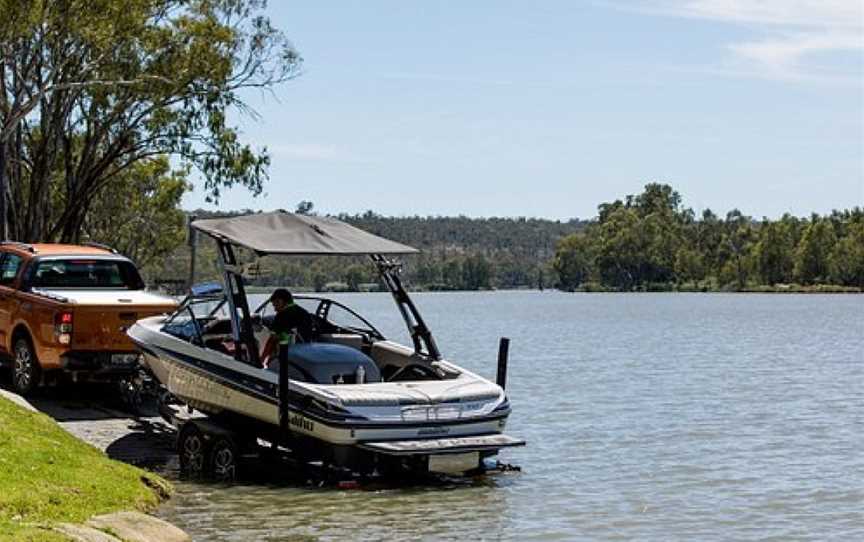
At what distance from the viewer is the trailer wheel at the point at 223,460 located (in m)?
15.5

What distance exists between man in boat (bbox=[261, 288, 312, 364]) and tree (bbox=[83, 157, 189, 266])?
124 ft

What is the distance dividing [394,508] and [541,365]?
29612 mm

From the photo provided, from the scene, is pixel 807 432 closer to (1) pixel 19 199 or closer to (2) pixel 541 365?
(2) pixel 541 365

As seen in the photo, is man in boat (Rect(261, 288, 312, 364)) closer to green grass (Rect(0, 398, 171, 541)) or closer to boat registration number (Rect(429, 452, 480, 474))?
green grass (Rect(0, 398, 171, 541))

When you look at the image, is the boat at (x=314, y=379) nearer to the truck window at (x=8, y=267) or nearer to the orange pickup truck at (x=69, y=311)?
the orange pickup truck at (x=69, y=311)

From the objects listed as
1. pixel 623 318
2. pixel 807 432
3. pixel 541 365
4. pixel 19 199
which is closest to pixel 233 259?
pixel 807 432

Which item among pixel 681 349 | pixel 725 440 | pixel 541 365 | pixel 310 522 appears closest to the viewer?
pixel 310 522

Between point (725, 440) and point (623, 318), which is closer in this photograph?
point (725, 440)

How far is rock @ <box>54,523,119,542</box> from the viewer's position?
1019 centimetres

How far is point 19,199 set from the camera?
128 ft

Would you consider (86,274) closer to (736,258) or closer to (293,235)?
(293,235)

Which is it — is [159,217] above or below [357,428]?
above

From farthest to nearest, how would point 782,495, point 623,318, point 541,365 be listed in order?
point 623,318 < point 541,365 < point 782,495

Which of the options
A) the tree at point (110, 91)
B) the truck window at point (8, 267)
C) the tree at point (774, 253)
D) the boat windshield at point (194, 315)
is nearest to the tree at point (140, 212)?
the tree at point (110, 91)
